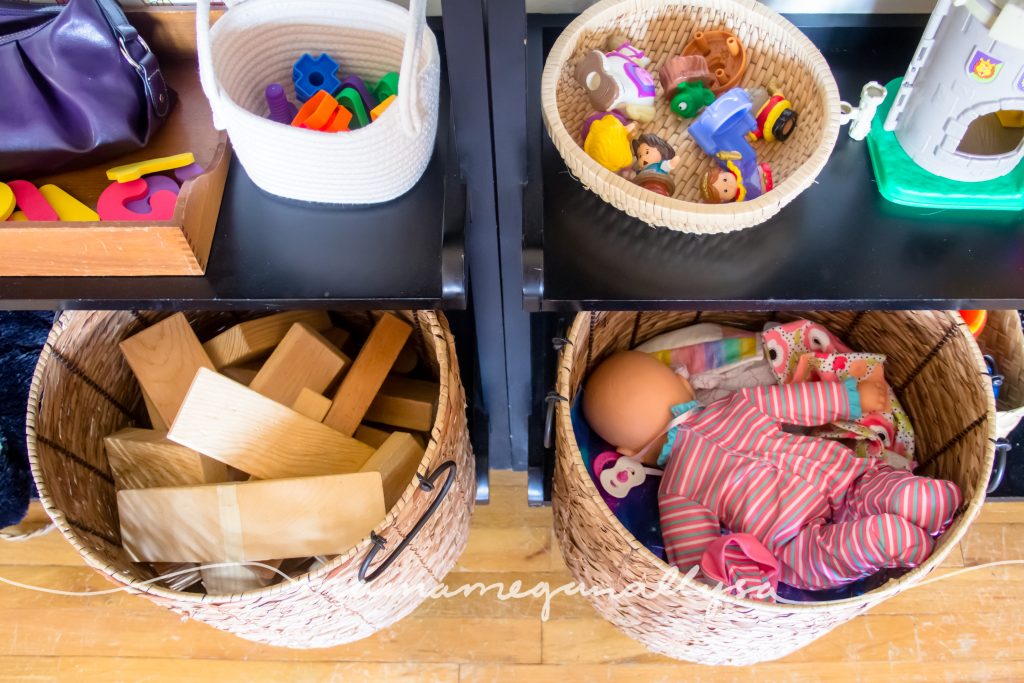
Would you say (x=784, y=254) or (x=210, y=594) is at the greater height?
(x=784, y=254)

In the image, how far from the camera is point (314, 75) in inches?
34.5

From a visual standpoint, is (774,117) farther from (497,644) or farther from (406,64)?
(497,644)

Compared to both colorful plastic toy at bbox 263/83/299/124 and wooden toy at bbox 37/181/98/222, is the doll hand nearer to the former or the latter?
colorful plastic toy at bbox 263/83/299/124

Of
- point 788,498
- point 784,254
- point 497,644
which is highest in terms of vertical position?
point 784,254

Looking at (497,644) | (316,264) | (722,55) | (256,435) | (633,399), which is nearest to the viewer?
(316,264)

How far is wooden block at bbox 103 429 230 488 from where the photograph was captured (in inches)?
40.8

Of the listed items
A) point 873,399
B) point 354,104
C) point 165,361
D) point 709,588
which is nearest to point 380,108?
point 354,104

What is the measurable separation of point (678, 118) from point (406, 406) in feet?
1.73

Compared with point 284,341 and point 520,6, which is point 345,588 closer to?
point 284,341

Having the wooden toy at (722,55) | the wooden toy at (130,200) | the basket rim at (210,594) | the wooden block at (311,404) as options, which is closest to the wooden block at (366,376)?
the wooden block at (311,404)

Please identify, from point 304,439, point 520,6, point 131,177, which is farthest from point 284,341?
point 520,6

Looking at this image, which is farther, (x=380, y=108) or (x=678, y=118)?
(x=678, y=118)

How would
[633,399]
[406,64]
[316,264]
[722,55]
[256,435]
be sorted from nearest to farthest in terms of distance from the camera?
[406,64]
[316,264]
[722,55]
[256,435]
[633,399]

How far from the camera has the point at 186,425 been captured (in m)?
0.98
